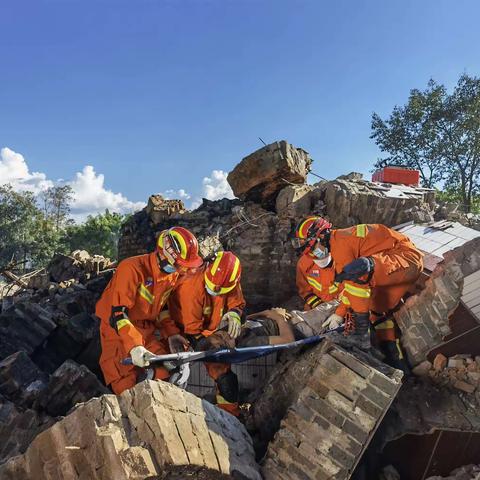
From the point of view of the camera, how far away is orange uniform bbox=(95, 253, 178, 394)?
13.1ft

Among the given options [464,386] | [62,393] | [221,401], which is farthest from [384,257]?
[62,393]

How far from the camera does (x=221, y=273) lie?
430 centimetres

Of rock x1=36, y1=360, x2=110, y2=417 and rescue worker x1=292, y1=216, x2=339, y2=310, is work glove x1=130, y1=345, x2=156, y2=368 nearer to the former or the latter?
rock x1=36, y1=360, x2=110, y2=417

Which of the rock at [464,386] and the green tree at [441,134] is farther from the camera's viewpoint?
the green tree at [441,134]

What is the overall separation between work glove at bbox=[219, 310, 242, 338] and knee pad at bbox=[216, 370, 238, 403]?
1.45 ft

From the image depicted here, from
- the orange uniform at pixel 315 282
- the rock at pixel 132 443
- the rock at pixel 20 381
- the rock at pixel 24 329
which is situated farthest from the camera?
the rock at pixel 24 329

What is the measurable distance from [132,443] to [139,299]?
2016mm

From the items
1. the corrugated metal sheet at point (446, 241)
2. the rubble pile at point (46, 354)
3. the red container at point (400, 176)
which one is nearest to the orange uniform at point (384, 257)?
the corrugated metal sheet at point (446, 241)

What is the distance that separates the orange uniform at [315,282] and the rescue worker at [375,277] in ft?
1.94

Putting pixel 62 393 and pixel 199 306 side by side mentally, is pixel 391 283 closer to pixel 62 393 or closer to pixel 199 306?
pixel 199 306

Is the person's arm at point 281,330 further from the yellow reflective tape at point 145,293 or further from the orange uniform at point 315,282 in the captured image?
the yellow reflective tape at point 145,293

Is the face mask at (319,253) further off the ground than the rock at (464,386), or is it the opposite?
the face mask at (319,253)

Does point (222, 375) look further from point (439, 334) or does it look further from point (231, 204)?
point (231, 204)

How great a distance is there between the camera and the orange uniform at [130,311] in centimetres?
398
